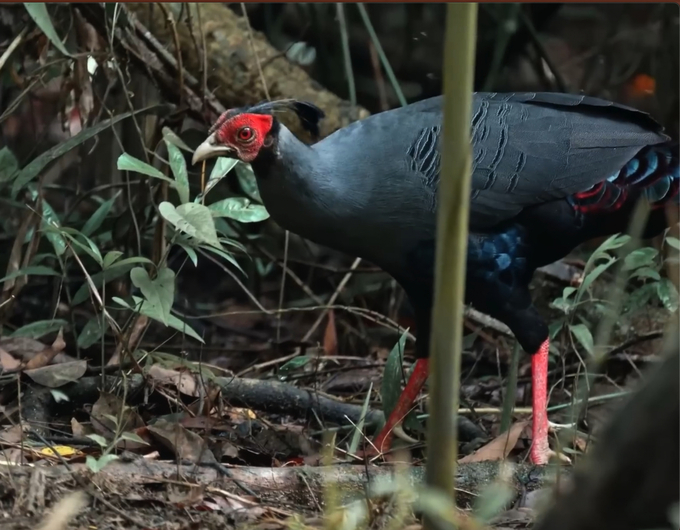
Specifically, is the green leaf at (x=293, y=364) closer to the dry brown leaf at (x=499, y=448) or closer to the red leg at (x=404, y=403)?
the red leg at (x=404, y=403)

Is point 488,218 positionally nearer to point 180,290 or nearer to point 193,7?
point 193,7

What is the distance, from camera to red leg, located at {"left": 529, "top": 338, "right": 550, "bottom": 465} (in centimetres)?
263

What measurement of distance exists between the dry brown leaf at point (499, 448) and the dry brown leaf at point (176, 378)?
793 millimetres

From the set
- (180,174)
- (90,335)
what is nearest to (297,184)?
(180,174)

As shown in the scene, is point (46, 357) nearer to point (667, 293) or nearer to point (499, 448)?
point (499, 448)

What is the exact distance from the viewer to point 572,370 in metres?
3.30

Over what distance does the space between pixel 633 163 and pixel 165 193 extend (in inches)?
59.8

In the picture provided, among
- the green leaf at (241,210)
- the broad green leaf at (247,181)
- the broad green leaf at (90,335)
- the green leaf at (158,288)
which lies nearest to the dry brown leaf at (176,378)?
the broad green leaf at (90,335)

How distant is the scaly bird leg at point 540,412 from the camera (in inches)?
104

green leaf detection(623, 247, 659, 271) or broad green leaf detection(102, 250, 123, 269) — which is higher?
green leaf detection(623, 247, 659, 271)

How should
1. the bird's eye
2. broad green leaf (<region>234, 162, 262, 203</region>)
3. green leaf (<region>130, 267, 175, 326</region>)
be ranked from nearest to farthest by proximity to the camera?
green leaf (<region>130, 267, 175, 326</region>), the bird's eye, broad green leaf (<region>234, 162, 262, 203</region>)

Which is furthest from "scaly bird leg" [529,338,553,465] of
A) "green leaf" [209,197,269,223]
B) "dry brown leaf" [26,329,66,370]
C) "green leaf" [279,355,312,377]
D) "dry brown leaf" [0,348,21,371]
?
"dry brown leaf" [0,348,21,371]

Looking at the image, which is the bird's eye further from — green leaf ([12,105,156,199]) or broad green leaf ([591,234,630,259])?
broad green leaf ([591,234,630,259])

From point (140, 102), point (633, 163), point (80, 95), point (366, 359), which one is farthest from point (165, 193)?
point (633, 163)
